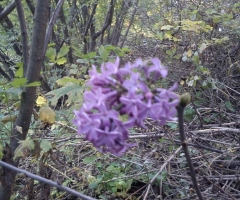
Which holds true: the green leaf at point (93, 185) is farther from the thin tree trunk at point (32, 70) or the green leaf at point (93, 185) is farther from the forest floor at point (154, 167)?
the thin tree trunk at point (32, 70)

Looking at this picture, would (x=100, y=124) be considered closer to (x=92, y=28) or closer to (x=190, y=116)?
(x=190, y=116)

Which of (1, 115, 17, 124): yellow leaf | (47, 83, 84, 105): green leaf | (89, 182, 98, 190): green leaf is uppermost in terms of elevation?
(47, 83, 84, 105): green leaf

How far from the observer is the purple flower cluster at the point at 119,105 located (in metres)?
0.73

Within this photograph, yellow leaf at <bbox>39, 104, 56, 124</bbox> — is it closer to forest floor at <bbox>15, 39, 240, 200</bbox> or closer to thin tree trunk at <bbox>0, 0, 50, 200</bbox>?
thin tree trunk at <bbox>0, 0, 50, 200</bbox>

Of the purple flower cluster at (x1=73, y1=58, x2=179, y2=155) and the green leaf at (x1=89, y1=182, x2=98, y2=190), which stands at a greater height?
the purple flower cluster at (x1=73, y1=58, x2=179, y2=155)

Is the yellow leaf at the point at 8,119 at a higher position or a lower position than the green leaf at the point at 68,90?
lower

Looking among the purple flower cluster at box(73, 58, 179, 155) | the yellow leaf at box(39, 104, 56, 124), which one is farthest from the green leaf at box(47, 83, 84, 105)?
the purple flower cluster at box(73, 58, 179, 155)

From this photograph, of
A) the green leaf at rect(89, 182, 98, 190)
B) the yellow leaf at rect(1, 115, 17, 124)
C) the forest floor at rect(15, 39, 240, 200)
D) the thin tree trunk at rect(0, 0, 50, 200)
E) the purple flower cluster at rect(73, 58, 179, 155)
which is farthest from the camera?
the green leaf at rect(89, 182, 98, 190)

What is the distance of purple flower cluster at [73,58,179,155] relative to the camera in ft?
2.39

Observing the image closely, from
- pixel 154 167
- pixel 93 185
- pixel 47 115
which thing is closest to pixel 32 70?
pixel 47 115

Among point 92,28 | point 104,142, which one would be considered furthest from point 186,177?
point 92,28

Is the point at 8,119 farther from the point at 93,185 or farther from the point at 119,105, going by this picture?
the point at 119,105

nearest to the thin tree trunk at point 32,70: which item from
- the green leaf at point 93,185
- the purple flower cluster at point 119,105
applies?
the green leaf at point 93,185

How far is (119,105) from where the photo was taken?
0.77m
